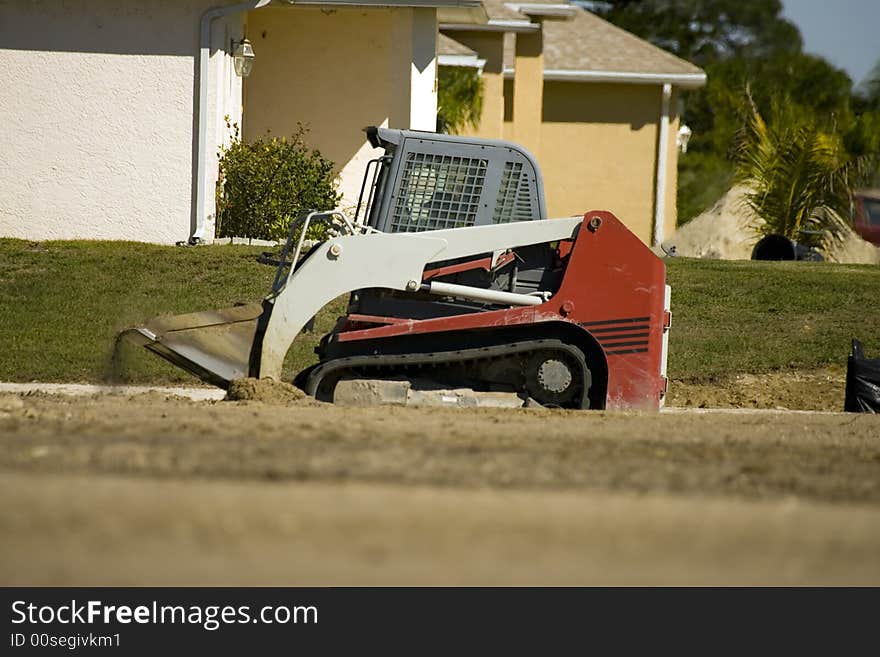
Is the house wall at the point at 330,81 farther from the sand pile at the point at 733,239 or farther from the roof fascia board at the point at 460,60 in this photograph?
the sand pile at the point at 733,239

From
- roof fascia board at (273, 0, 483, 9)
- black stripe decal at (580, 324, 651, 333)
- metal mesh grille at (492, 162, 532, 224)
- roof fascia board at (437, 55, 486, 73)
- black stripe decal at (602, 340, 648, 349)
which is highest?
roof fascia board at (273, 0, 483, 9)

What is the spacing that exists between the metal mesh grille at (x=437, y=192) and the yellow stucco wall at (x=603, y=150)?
17.6 m

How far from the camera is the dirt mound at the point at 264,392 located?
9.38 metres

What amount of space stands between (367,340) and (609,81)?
18605 mm

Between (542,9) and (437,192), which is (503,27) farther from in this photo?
(437,192)

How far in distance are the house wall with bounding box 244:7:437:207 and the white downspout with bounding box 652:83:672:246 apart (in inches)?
367

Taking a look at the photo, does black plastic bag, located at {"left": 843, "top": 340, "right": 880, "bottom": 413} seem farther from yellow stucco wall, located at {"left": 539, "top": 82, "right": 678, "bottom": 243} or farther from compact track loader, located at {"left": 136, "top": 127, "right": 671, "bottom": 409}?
yellow stucco wall, located at {"left": 539, "top": 82, "right": 678, "bottom": 243}

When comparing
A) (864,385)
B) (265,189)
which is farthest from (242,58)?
(864,385)

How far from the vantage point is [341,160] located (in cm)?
1912

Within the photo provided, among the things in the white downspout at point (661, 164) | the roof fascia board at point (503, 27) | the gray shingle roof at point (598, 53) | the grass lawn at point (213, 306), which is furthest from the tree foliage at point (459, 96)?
the grass lawn at point (213, 306)

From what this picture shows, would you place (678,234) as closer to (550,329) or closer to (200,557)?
(550,329)

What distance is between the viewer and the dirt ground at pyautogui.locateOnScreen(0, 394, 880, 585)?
5.38 meters

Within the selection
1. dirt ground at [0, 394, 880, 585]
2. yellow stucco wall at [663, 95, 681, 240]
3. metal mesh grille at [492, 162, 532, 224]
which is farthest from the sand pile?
dirt ground at [0, 394, 880, 585]

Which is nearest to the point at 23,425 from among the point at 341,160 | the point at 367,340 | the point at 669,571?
the point at 367,340
